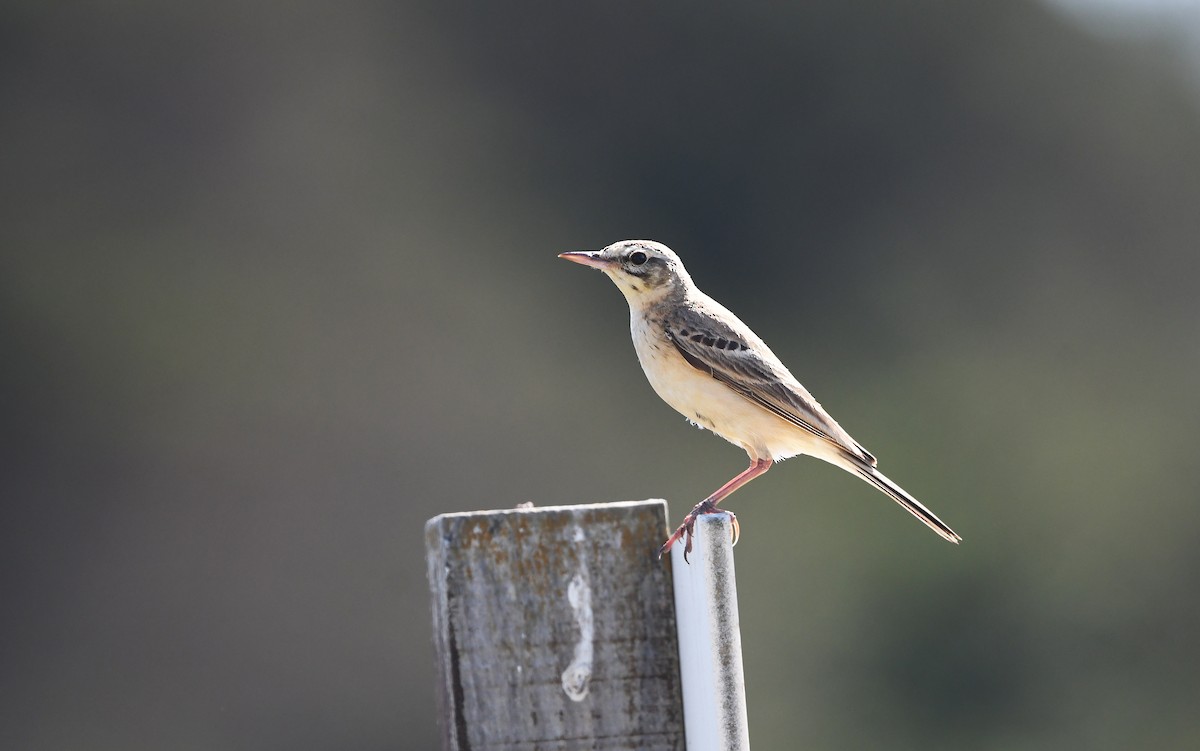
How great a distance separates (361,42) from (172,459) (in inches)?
249

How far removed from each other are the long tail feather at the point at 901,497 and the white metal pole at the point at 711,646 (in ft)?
7.76

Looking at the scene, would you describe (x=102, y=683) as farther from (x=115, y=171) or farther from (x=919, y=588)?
(x=919, y=588)

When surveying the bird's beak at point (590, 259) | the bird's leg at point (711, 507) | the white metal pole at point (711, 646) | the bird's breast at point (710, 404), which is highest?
the bird's beak at point (590, 259)

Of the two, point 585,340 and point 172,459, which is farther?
point 585,340

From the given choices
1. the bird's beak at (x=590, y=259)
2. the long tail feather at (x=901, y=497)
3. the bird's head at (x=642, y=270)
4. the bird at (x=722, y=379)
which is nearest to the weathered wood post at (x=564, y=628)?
the long tail feather at (x=901, y=497)

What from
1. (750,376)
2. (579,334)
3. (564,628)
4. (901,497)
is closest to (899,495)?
(901,497)

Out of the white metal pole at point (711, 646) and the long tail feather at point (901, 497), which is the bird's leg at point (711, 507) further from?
the long tail feather at point (901, 497)

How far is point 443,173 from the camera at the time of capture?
62.7 ft

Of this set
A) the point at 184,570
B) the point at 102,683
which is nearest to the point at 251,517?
the point at 184,570

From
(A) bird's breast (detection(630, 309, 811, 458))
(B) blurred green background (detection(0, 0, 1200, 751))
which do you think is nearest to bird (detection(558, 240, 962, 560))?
(A) bird's breast (detection(630, 309, 811, 458))

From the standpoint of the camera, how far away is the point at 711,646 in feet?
9.62

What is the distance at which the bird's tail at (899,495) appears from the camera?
5488 millimetres

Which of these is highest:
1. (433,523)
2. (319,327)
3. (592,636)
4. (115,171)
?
(115,171)

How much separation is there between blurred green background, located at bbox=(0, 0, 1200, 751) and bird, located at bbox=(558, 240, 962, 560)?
8.43 metres
